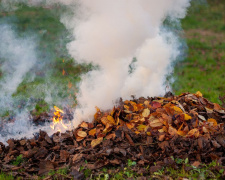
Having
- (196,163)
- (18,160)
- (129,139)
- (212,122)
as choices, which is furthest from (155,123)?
(18,160)

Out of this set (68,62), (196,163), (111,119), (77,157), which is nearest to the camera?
(196,163)

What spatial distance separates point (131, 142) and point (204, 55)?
7.99m

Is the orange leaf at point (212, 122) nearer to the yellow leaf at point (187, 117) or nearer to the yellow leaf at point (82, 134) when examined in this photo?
the yellow leaf at point (187, 117)

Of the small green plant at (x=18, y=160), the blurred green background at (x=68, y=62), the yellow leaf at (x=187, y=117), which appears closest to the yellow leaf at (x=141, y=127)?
the yellow leaf at (x=187, y=117)

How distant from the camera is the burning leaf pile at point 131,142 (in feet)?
12.0

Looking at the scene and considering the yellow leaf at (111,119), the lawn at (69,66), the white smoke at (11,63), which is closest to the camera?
the yellow leaf at (111,119)

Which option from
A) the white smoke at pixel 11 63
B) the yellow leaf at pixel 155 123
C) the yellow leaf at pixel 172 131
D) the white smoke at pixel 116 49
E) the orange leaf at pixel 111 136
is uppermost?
the white smoke at pixel 11 63

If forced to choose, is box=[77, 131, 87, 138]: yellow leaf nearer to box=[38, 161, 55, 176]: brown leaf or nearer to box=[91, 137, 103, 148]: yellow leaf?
box=[91, 137, 103, 148]: yellow leaf

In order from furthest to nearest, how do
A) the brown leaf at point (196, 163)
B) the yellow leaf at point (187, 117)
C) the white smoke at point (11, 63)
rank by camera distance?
the white smoke at point (11, 63)
the yellow leaf at point (187, 117)
the brown leaf at point (196, 163)

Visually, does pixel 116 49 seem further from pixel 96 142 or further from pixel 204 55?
pixel 204 55

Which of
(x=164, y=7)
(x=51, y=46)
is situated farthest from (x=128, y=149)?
(x=51, y=46)

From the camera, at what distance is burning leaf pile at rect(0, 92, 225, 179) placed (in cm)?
365

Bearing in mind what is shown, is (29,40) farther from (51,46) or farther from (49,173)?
(49,173)

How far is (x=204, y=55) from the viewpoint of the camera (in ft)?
36.3
